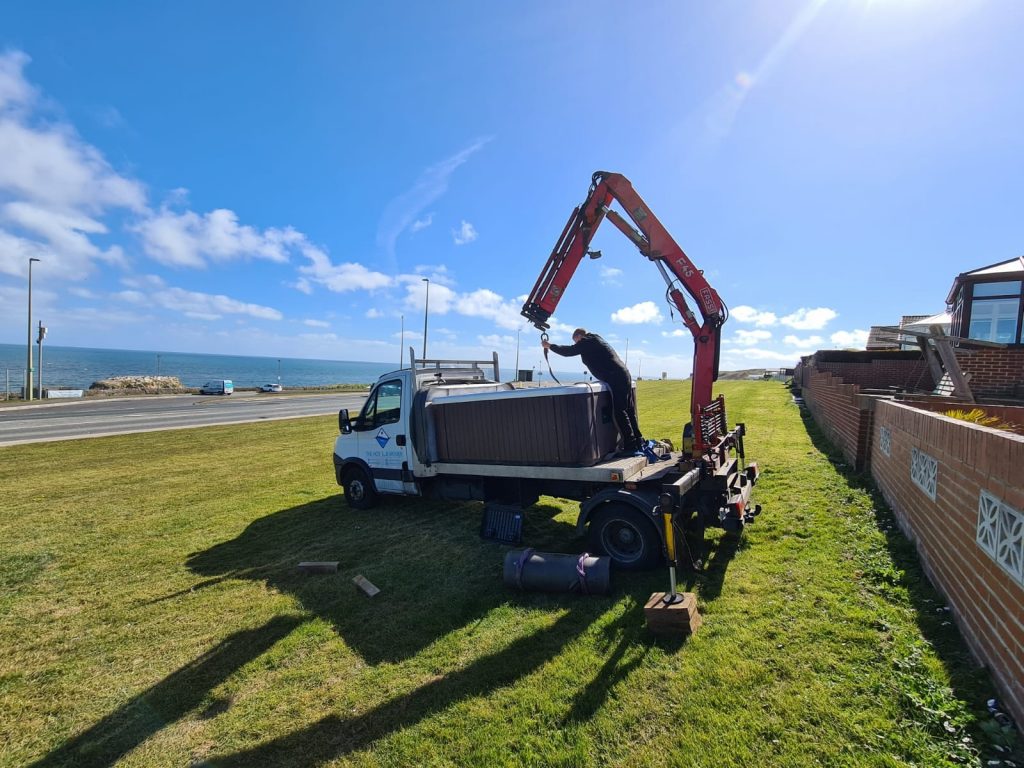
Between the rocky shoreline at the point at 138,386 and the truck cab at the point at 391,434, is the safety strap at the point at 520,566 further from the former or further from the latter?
the rocky shoreline at the point at 138,386

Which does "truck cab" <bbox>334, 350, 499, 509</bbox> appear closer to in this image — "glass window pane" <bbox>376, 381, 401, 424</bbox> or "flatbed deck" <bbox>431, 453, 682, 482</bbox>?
"glass window pane" <bbox>376, 381, 401, 424</bbox>

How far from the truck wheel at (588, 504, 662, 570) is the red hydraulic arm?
6.76ft

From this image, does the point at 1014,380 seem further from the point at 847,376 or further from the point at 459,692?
the point at 459,692

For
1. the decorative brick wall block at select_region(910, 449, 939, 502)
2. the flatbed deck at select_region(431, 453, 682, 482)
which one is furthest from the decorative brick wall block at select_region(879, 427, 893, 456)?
the flatbed deck at select_region(431, 453, 682, 482)

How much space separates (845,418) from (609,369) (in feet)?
20.6

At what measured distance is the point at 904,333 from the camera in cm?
1047

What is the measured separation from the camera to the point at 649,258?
26.8ft

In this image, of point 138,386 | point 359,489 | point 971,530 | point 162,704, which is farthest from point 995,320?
point 138,386

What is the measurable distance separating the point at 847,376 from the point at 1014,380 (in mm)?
4427

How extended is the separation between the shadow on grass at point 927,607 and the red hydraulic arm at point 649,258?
2370mm

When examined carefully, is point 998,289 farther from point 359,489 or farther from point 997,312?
point 359,489

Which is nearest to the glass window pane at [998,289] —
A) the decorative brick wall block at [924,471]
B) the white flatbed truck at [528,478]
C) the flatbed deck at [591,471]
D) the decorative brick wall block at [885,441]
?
the decorative brick wall block at [885,441]

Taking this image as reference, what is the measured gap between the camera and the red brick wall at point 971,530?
9.69 ft

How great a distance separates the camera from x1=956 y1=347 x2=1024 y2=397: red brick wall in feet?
39.9
